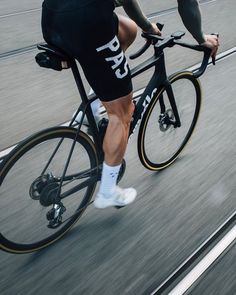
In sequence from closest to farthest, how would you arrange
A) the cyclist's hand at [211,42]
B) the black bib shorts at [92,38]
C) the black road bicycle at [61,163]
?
the black bib shorts at [92,38] < the black road bicycle at [61,163] < the cyclist's hand at [211,42]

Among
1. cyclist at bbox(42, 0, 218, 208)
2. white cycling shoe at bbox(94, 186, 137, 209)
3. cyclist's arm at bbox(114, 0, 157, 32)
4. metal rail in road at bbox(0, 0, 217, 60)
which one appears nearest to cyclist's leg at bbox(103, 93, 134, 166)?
cyclist at bbox(42, 0, 218, 208)

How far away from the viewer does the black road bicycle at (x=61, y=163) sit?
7.19ft

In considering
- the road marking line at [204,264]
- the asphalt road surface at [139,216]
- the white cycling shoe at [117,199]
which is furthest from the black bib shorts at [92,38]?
the road marking line at [204,264]

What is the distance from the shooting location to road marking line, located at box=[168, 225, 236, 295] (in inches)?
88.9

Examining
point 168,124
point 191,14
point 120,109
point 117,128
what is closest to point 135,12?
point 191,14

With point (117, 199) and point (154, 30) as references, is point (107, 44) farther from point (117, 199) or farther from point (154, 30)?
point (117, 199)

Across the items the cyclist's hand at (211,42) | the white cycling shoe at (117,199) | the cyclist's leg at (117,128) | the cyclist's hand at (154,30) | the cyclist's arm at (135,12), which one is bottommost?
the white cycling shoe at (117,199)

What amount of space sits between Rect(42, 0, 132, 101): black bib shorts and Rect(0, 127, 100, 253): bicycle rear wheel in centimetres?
39

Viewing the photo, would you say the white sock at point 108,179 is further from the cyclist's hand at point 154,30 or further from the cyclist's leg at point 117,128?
the cyclist's hand at point 154,30

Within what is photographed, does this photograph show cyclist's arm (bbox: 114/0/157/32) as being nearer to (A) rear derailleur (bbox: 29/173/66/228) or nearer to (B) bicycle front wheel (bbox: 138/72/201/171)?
(B) bicycle front wheel (bbox: 138/72/201/171)

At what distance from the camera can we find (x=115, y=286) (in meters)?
2.28

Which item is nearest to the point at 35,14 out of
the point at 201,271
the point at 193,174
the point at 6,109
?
the point at 6,109

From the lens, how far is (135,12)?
2391 millimetres

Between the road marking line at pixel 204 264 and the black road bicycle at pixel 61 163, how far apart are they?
0.86m
